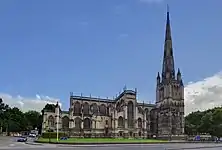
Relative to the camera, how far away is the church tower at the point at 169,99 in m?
117

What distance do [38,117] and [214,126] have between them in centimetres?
7835

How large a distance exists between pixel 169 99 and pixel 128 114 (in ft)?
56.0

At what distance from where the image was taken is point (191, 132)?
424 ft

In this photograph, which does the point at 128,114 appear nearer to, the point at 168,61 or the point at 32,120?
→ the point at 168,61

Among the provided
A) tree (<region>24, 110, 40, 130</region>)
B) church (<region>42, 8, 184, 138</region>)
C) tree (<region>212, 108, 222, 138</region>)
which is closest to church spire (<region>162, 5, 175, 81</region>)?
church (<region>42, 8, 184, 138</region>)

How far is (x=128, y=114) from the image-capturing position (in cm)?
11394

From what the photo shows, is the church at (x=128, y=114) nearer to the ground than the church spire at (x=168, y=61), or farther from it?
nearer to the ground

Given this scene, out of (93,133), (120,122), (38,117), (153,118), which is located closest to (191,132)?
(153,118)

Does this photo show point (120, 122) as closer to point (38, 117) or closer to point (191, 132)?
point (191, 132)

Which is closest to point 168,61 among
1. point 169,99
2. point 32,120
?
point 169,99

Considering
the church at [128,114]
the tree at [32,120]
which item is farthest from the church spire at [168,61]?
the tree at [32,120]

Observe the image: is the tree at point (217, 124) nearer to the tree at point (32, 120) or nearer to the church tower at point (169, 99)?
the church tower at point (169, 99)

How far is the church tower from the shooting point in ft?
385

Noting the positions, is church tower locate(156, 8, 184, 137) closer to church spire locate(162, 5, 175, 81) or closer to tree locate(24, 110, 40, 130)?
church spire locate(162, 5, 175, 81)
